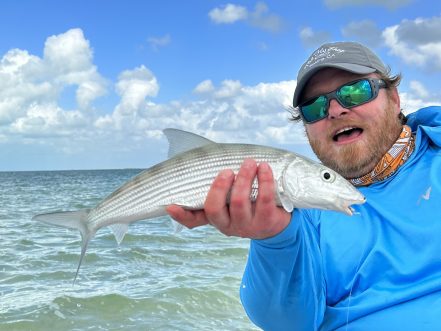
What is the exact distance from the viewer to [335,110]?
3.27 m

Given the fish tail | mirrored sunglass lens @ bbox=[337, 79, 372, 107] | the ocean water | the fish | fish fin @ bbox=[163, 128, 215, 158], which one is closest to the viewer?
the fish

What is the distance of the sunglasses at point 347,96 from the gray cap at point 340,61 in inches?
3.6

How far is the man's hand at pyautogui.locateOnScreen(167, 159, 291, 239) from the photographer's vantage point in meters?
Answer: 2.25

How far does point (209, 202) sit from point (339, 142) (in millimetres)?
1339

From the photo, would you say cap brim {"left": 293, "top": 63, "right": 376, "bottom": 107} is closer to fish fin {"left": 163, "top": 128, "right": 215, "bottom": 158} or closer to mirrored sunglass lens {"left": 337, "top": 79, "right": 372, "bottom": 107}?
mirrored sunglass lens {"left": 337, "top": 79, "right": 372, "bottom": 107}

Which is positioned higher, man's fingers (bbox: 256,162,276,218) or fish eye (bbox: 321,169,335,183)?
fish eye (bbox: 321,169,335,183)

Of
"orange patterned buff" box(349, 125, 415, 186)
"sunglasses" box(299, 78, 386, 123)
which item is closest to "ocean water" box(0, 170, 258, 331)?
"orange patterned buff" box(349, 125, 415, 186)

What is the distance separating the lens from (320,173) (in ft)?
8.28

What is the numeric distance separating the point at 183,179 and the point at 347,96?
4.39 feet

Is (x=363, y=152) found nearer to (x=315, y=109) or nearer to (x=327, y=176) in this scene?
(x=315, y=109)

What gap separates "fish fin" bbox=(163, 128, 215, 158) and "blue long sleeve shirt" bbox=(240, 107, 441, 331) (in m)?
0.69

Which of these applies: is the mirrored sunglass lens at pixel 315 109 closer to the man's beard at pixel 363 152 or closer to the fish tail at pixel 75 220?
the man's beard at pixel 363 152

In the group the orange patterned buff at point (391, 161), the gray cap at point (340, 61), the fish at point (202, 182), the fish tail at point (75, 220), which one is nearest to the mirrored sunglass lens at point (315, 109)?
the gray cap at point (340, 61)

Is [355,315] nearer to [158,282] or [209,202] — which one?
[209,202]
